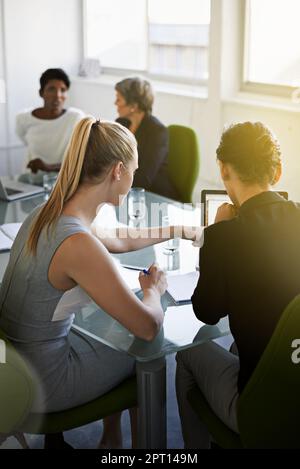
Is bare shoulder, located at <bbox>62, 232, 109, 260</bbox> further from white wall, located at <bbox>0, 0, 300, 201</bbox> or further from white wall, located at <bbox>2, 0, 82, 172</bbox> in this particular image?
white wall, located at <bbox>2, 0, 82, 172</bbox>

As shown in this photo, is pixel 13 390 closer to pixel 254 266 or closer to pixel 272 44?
pixel 254 266

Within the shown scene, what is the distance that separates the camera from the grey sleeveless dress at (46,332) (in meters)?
1.82

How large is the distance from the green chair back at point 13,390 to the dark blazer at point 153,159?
1.95 meters

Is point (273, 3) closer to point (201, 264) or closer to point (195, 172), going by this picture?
point (195, 172)

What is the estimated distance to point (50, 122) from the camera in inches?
171

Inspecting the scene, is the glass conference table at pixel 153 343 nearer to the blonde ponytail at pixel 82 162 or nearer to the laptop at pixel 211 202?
the blonde ponytail at pixel 82 162

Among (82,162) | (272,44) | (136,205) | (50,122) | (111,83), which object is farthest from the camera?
(111,83)

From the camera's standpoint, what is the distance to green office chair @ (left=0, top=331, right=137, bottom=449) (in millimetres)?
1697

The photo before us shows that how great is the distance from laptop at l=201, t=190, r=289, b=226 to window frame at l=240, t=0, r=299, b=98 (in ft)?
7.03

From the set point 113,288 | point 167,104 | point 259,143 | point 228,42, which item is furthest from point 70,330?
point 167,104

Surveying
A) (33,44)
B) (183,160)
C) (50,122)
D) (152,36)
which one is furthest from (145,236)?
(33,44)

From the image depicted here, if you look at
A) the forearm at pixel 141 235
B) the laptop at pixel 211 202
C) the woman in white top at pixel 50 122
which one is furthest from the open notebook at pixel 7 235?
the woman in white top at pixel 50 122

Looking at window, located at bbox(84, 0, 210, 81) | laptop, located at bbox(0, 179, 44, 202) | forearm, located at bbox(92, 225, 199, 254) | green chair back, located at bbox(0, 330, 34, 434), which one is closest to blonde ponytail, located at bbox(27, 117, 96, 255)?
green chair back, located at bbox(0, 330, 34, 434)

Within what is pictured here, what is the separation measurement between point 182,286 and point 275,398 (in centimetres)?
61
